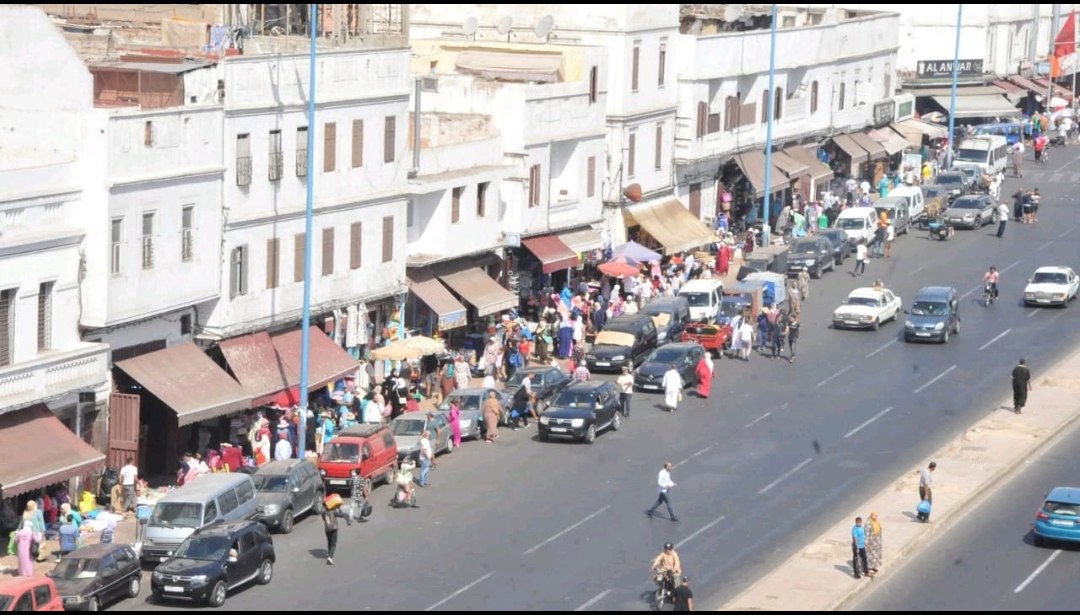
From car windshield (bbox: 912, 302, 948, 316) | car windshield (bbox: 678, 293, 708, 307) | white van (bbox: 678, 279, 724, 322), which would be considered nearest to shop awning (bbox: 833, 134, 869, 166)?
white van (bbox: 678, 279, 724, 322)

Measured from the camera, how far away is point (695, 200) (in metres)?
88.4

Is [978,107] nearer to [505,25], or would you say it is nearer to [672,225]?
[672,225]

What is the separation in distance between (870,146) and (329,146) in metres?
45.9

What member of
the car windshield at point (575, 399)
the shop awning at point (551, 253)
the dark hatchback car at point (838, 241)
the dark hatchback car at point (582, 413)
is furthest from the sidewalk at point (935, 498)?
the shop awning at point (551, 253)

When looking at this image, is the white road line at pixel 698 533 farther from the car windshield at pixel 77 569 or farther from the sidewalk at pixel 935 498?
the car windshield at pixel 77 569

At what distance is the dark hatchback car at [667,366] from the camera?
63.9 meters

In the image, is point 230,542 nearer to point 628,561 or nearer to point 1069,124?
point 628,561

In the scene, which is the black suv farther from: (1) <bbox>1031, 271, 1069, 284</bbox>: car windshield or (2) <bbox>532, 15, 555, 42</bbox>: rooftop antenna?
(1) <bbox>1031, 271, 1069, 284</bbox>: car windshield

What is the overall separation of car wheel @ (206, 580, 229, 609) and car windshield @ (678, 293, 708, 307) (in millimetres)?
30438

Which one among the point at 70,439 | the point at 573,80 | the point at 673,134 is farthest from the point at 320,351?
the point at 673,134

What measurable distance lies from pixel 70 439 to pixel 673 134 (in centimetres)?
4017

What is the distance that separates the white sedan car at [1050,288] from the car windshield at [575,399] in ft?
78.1

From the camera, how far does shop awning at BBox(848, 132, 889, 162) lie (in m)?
102

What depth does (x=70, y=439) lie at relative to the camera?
164 feet
